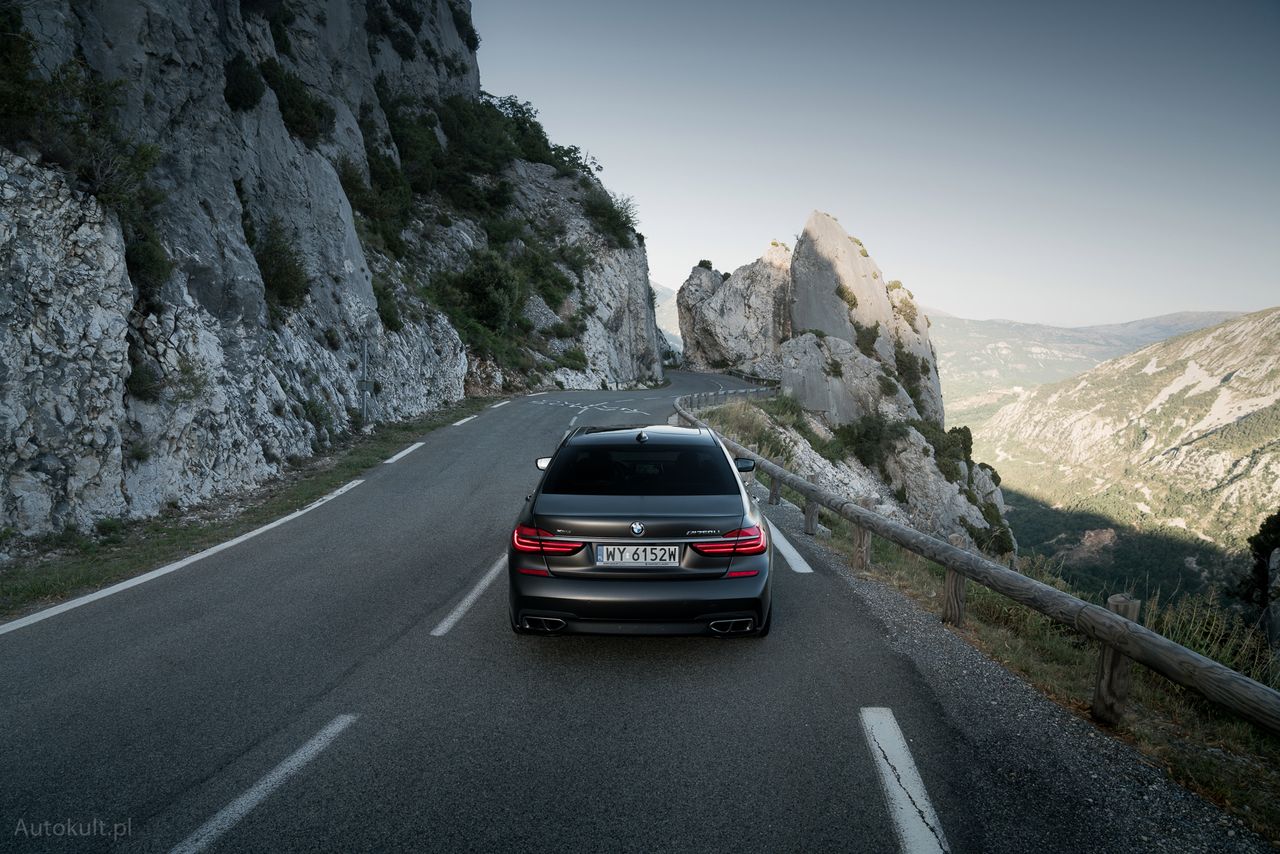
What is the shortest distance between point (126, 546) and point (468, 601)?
5117 millimetres

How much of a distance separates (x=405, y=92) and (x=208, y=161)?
30.3m

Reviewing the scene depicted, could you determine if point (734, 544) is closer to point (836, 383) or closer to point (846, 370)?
point (836, 383)

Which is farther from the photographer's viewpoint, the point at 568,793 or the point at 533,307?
the point at 533,307

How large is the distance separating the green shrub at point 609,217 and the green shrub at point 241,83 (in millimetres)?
31442

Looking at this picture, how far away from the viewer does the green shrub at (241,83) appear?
16438mm

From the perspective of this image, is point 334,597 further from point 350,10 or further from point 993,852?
point 350,10

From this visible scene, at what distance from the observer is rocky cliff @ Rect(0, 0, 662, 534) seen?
321 inches

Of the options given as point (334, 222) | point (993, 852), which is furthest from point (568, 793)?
point (334, 222)

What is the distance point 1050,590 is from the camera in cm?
449

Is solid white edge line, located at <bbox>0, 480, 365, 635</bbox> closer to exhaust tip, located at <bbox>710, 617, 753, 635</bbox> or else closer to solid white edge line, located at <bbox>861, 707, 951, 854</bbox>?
exhaust tip, located at <bbox>710, 617, 753, 635</bbox>

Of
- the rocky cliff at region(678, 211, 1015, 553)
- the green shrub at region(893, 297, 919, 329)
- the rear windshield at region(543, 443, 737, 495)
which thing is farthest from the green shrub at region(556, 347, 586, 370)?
the green shrub at region(893, 297, 919, 329)

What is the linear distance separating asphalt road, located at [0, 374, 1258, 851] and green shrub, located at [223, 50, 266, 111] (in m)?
15.5

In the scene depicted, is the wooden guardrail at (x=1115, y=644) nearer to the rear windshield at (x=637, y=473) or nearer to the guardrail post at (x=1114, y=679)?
the guardrail post at (x=1114, y=679)

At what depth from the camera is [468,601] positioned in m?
5.82
